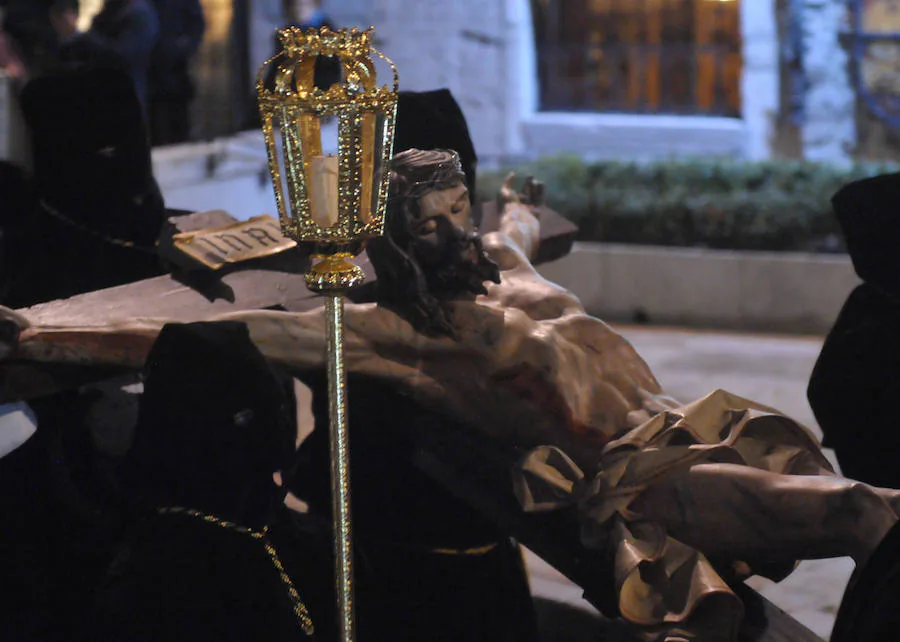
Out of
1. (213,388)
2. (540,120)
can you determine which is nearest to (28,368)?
(213,388)

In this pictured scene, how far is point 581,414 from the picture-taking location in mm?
2484

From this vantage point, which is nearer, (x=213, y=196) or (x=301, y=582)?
(x=301, y=582)

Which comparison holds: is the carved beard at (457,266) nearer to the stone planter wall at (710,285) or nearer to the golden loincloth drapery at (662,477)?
the golden loincloth drapery at (662,477)

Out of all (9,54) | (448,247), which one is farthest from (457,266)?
(9,54)

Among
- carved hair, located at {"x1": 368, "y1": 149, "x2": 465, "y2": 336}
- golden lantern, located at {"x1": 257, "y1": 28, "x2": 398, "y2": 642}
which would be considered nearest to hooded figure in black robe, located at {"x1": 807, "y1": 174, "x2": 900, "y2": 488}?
carved hair, located at {"x1": 368, "y1": 149, "x2": 465, "y2": 336}

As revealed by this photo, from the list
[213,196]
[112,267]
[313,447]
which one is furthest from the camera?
[213,196]

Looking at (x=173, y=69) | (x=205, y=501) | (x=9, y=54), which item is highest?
(x=9, y=54)

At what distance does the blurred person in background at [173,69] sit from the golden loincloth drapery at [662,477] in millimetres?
4028

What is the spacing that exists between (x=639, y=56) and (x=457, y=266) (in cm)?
699

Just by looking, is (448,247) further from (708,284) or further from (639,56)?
(639,56)

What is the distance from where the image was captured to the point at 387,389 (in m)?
2.52

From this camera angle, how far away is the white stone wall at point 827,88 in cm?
816

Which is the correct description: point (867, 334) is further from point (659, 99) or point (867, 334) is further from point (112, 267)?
point (659, 99)

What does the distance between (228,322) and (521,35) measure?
6825mm
